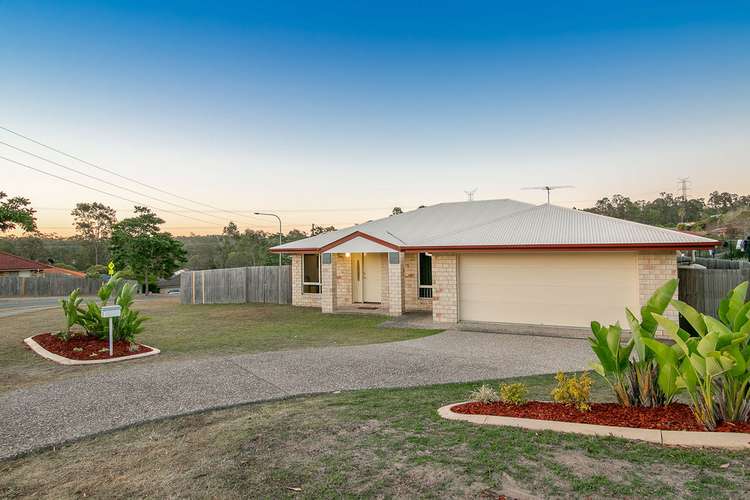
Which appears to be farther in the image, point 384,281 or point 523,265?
point 384,281

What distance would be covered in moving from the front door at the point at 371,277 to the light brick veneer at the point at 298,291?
2218 millimetres

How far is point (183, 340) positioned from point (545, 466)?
31.9 ft

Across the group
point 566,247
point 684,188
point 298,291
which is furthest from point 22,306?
point 684,188

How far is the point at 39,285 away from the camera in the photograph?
1164 inches

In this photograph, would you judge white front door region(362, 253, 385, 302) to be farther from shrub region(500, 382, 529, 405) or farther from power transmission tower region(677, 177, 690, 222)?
power transmission tower region(677, 177, 690, 222)

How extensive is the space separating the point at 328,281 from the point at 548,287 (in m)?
7.85

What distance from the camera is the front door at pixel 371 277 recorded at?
17297 mm

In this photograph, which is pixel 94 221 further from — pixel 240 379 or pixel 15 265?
pixel 240 379

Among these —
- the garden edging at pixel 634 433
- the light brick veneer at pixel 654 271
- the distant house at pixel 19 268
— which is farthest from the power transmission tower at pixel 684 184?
the distant house at pixel 19 268

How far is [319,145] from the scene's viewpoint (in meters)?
19.8

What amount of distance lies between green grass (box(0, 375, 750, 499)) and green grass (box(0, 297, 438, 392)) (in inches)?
164

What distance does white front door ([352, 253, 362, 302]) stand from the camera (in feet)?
57.6

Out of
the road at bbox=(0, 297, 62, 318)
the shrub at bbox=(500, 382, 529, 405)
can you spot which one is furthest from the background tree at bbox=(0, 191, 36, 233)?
the shrub at bbox=(500, 382, 529, 405)

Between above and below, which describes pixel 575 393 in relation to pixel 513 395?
above
